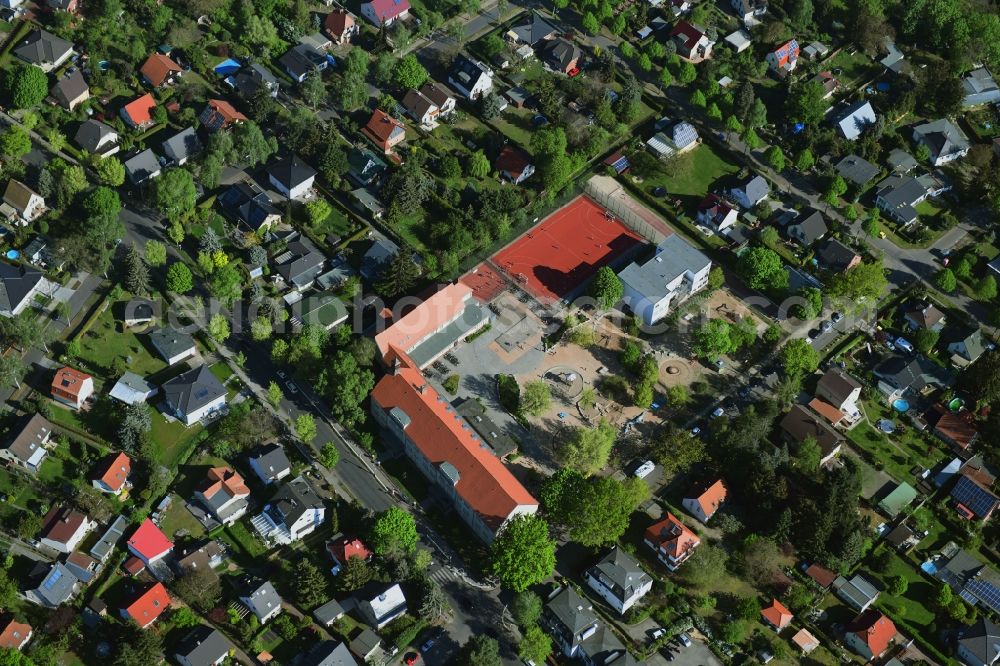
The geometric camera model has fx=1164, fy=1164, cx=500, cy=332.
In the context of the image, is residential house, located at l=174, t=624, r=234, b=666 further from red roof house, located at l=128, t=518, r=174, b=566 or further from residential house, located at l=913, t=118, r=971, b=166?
residential house, located at l=913, t=118, r=971, b=166

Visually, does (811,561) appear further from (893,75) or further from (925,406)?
(893,75)

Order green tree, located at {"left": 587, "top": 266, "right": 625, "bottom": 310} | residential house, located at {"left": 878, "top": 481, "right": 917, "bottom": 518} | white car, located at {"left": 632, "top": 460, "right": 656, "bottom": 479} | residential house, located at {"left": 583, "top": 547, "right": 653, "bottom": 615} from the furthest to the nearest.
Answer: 1. green tree, located at {"left": 587, "top": 266, "right": 625, "bottom": 310}
2. white car, located at {"left": 632, "top": 460, "right": 656, "bottom": 479}
3. residential house, located at {"left": 878, "top": 481, "right": 917, "bottom": 518}
4. residential house, located at {"left": 583, "top": 547, "right": 653, "bottom": 615}

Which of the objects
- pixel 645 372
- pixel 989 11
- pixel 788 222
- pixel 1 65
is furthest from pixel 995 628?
pixel 1 65

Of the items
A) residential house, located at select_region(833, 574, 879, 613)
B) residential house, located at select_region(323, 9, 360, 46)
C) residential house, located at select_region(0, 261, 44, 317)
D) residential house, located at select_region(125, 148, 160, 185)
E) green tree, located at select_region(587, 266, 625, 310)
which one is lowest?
residential house, located at select_region(833, 574, 879, 613)

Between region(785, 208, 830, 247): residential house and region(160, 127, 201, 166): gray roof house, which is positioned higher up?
region(160, 127, 201, 166): gray roof house

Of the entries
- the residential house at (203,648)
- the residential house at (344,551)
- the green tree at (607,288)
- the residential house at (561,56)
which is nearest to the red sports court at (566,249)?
the green tree at (607,288)

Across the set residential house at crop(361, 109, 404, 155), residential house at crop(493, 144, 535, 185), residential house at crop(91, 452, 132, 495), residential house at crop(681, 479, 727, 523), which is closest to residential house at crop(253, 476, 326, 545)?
residential house at crop(91, 452, 132, 495)

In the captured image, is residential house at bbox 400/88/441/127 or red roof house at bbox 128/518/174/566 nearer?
red roof house at bbox 128/518/174/566

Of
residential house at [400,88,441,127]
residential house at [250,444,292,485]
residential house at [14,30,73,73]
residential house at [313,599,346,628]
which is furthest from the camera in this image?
residential house at [14,30,73,73]

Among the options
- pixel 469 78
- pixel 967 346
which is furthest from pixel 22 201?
pixel 967 346
